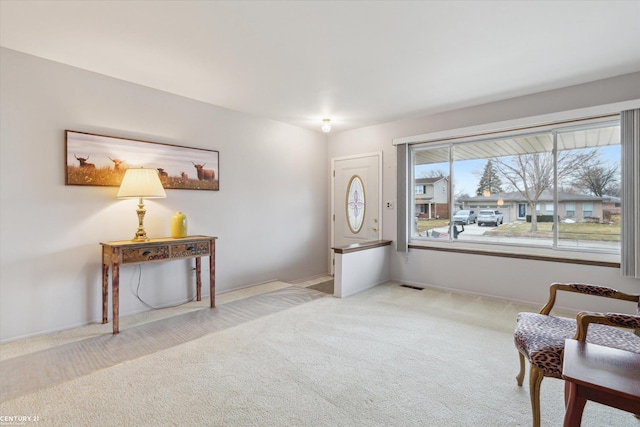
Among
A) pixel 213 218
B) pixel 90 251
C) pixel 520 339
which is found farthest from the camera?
pixel 213 218

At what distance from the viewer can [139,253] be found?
3.06 meters

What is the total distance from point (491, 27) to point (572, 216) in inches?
98.5

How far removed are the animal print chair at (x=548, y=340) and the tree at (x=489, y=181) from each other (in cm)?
226

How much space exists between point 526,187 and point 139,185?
4443mm

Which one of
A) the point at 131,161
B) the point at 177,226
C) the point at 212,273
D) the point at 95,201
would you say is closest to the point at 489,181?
the point at 212,273

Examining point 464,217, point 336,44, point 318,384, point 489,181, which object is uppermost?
point 336,44

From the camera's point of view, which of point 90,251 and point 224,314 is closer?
point 90,251

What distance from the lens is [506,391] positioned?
2.02 meters

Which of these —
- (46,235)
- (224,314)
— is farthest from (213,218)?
(46,235)

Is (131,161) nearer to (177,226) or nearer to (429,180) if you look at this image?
(177,226)

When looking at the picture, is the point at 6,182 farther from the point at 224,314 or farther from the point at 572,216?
the point at 572,216

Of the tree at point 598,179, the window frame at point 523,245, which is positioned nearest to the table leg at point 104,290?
the window frame at point 523,245

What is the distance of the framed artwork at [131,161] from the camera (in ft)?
10.0

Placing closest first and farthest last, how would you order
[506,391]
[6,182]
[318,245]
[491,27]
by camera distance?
[506,391], [491,27], [6,182], [318,245]
